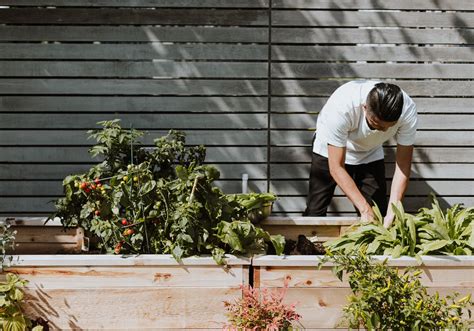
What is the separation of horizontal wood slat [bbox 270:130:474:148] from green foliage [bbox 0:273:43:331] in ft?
8.61

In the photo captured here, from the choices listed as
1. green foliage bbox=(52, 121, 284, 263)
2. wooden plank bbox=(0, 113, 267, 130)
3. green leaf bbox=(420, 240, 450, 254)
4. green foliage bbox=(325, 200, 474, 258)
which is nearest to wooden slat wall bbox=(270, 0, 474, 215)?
wooden plank bbox=(0, 113, 267, 130)

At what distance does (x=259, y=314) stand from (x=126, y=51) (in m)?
2.86

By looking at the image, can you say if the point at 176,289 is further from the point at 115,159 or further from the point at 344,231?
the point at 344,231

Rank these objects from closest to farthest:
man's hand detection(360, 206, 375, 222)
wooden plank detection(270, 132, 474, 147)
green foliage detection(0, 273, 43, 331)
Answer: green foliage detection(0, 273, 43, 331) → man's hand detection(360, 206, 375, 222) → wooden plank detection(270, 132, 474, 147)

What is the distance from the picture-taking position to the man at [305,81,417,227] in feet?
13.2

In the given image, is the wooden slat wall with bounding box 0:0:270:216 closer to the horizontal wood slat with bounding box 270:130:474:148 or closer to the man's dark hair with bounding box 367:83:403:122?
the horizontal wood slat with bounding box 270:130:474:148

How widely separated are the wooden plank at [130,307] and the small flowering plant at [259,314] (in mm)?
199

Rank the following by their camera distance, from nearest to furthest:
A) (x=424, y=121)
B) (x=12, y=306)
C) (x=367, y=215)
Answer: (x=12, y=306), (x=367, y=215), (x=424, y=121)

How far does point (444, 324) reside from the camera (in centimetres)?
318

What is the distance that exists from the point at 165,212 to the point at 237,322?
82 centimetres

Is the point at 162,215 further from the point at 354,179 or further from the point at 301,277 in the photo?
the point at 354,179

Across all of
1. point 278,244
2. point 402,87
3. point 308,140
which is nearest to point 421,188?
point 402,87

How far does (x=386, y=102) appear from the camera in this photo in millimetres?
3936

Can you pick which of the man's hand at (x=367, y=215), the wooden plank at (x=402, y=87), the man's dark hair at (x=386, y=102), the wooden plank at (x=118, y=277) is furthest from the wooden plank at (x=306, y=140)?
the wooden plank at (x=118, y=277)
